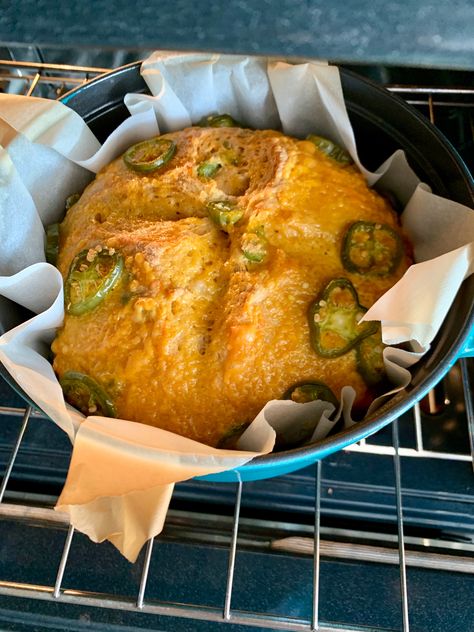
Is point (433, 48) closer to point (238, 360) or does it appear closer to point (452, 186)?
point (238, 360)

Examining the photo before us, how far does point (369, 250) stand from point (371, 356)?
250 millimetres

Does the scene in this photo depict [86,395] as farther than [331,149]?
No

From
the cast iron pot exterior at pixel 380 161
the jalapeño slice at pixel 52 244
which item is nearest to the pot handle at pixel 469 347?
the cast iron pot exterior at pixel 380 161

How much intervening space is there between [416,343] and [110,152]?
3.08 ft

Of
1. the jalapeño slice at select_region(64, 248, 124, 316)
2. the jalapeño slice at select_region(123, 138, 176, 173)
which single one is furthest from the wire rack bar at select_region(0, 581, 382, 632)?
the jalapeño slice at select_region(123, 138, 176, 173)

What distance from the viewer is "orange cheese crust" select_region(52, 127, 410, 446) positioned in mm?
1370

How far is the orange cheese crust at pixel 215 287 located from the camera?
1370mm

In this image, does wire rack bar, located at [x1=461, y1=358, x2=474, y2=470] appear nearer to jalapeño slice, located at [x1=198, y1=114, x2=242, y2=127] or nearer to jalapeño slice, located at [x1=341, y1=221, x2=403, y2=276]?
jalapeño slice, located at [x1=341, y1=221, x2=403, y2=276]

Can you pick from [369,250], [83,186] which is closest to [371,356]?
[369,250]

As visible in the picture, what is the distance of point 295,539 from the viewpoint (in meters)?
1.58

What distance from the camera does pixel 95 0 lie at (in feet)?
1.86

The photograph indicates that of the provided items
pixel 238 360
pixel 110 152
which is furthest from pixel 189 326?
pixel 110 152

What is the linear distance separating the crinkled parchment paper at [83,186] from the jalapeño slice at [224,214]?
1.20 feet

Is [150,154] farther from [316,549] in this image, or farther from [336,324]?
[316,549]
